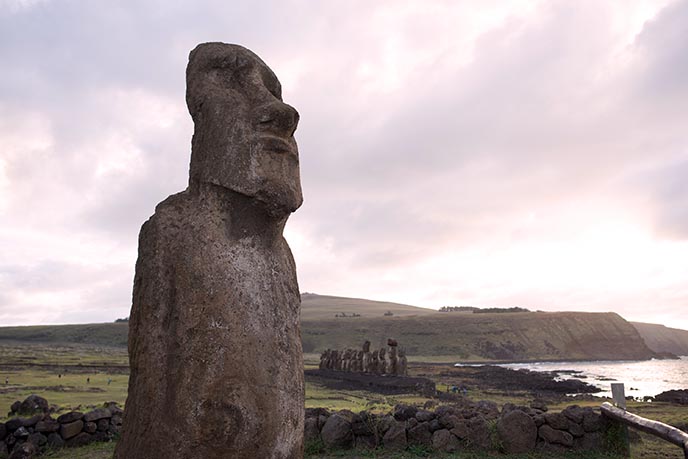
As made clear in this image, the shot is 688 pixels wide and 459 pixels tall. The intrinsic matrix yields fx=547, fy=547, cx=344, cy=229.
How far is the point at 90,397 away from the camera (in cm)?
1708

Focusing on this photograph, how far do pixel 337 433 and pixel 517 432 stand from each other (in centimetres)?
295

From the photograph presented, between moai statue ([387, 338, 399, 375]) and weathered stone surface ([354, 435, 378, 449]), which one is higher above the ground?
moai statue ([387, 338, 399, 375])

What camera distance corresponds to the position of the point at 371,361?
29.2 meters

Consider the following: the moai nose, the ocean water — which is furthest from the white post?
the ocean water

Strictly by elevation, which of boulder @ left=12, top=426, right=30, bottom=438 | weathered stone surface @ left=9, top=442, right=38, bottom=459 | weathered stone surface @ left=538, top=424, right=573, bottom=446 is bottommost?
weathered stone surface @ left=9, top=442, right=38, bottom=459

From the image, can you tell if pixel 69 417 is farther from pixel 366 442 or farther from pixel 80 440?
pixel 366 442

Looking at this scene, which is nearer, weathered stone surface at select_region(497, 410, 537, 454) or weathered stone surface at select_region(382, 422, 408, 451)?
weathered stone surface at select_region(497, 410, 537, 454)

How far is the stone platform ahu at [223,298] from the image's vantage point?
3121 mm

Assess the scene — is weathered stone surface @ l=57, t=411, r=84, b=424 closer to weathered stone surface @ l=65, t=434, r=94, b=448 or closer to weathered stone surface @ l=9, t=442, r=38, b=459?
weathered stone surface @ l=65, t=434, r=94, b=448

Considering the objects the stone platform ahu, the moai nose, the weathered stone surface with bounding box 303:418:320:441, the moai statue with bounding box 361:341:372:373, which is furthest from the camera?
the moai statue with bounding box 361:341:372:373

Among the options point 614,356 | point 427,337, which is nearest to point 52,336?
point 427,337

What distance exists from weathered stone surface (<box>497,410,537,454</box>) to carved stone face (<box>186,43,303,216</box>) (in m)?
6.86

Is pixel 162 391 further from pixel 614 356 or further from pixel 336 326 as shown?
pixel 614 356

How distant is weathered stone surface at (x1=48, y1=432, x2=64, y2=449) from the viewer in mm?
9352
